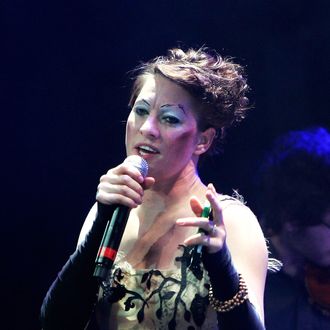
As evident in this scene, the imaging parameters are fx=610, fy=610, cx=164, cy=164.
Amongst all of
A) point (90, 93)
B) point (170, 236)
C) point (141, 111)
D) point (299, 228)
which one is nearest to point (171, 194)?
point (170, 236)

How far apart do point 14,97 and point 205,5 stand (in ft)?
2.94

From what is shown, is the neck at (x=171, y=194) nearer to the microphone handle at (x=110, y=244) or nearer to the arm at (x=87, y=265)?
the arm at (x=87, y=265)

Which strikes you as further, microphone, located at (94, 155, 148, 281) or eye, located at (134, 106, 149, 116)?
eye, located at (134, 106, 149, 116)

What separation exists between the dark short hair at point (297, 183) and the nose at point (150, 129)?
2.35 feet

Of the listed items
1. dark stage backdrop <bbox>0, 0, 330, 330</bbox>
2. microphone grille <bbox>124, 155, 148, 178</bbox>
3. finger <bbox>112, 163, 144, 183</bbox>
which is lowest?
finger <bbox>112, 163, 144, 183</bbox>

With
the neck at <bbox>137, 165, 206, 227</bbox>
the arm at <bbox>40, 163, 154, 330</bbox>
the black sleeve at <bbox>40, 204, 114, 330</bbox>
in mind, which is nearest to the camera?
the arm at <bbox>40, 163, 154, 330</bbox>

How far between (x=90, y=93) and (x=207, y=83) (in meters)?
1.07

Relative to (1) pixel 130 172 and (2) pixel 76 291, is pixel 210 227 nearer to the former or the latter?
(1) pixel 130 172

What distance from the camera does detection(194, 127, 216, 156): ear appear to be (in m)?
1.67

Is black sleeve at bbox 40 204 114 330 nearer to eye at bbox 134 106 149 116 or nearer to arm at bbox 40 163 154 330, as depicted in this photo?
arm at bbox 40 163 154 330

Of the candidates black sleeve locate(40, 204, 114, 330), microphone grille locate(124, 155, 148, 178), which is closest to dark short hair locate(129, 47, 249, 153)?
microphone grille locate(124, 155, 148, 178)

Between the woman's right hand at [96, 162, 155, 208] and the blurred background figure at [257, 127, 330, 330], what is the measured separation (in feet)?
3.04

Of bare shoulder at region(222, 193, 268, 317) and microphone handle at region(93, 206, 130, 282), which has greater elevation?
bare shoulder at region(222, 193, 268, 317)

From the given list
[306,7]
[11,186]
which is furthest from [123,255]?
[306,7]
